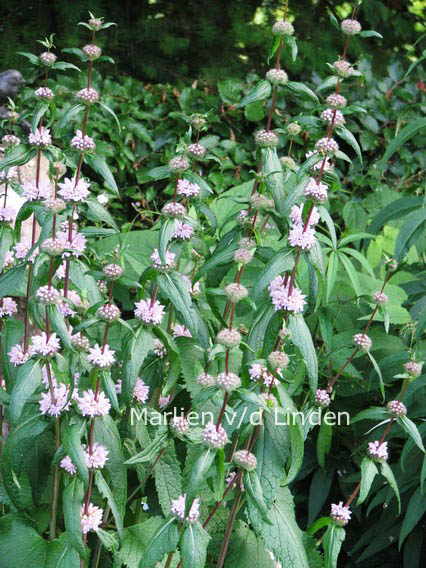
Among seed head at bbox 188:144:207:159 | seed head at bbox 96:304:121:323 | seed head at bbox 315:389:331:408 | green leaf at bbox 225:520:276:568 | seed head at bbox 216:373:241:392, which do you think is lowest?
green leaf at bbox 225:520:276:568

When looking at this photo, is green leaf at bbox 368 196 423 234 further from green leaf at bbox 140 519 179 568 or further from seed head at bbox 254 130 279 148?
Result: green leaf at bbox 140 519 179 568

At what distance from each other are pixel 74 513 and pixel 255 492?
1.13 ft

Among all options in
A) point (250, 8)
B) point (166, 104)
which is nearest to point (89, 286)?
point (166, 104)

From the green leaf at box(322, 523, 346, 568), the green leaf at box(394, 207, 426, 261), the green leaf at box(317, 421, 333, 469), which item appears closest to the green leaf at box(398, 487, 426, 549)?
the green leaf at box(317, 421, 333, 469)

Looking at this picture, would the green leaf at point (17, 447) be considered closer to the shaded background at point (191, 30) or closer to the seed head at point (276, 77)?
the seed head at point (276, 77)

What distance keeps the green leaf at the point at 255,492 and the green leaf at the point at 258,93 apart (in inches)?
27.8

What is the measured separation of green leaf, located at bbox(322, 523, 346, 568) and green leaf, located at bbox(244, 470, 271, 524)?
1.09ft

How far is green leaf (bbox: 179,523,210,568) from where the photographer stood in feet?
4.16

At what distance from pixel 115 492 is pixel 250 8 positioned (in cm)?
344

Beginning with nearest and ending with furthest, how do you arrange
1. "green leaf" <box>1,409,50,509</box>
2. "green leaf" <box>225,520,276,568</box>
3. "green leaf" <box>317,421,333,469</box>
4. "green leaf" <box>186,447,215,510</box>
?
"green leaf" <box>186,447,215,510</box> < "green leaf" <box>1,409,50,509</box> < "green leaf" <box>225,520,276,568</box> < "green leaf" <box>317,421,333,469</box>

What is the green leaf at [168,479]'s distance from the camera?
1.56m

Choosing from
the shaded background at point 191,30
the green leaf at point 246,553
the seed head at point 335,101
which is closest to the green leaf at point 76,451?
the green leaf at point 246,553

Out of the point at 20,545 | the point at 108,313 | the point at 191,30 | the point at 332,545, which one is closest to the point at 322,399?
the point at 332,545

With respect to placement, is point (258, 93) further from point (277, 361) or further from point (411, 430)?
point (411, 430)
